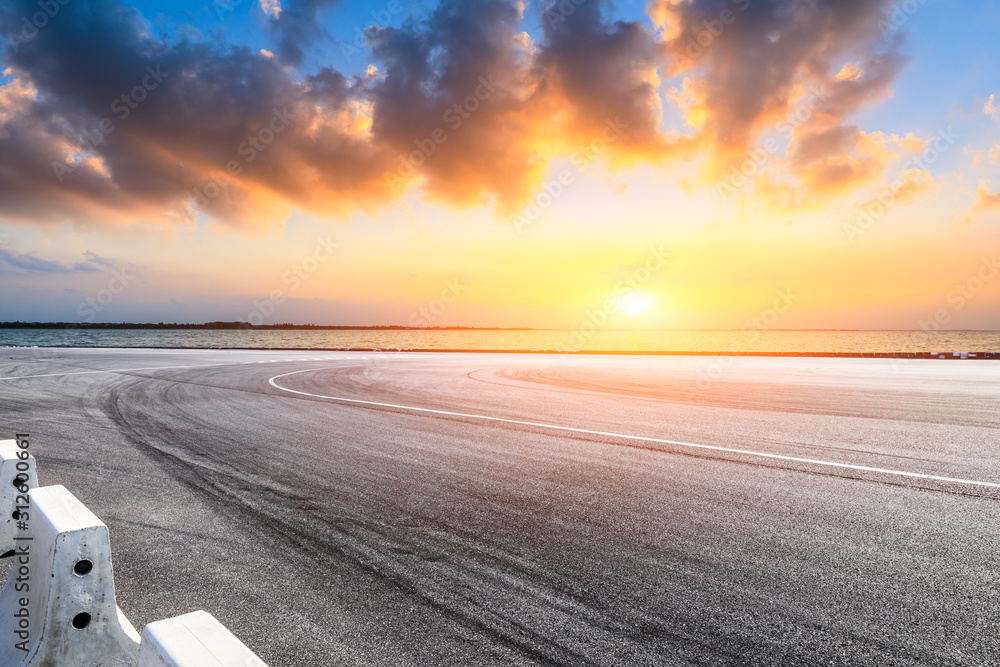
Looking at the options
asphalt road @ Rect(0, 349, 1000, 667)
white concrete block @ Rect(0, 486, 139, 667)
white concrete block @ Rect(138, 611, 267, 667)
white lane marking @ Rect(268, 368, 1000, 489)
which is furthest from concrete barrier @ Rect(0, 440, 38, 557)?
white lane marking @ Rect(268, 368, 1000, 489)

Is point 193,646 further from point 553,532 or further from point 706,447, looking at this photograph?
point 706,447

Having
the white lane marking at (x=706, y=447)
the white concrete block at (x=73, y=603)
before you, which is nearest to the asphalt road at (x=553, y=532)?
the white lane marking at (x=706, y=447)

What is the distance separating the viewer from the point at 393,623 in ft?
9.32

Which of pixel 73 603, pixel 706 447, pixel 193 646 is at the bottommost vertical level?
pixel 706 447

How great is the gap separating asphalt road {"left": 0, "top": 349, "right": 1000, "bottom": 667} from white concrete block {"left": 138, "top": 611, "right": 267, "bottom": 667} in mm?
1025

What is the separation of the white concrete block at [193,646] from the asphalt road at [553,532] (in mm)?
1025

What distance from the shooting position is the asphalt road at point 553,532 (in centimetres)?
274

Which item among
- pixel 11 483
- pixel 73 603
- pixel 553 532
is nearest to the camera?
pixel 73 603

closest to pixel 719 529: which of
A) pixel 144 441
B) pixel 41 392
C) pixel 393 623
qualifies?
pixel 393 623

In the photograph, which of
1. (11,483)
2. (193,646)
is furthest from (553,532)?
(11,483)

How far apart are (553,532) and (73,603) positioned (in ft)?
9.75

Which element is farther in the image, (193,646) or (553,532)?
(553,532)

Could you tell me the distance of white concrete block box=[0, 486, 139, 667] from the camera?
2.21 meters

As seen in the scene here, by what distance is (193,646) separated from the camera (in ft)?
5.24
